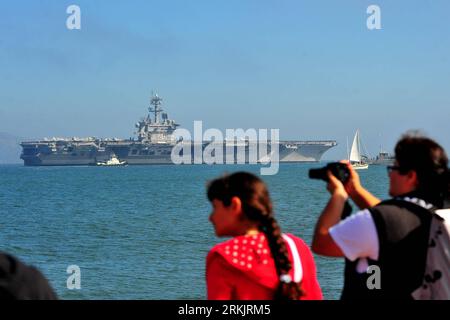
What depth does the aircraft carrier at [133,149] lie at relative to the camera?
379 feet

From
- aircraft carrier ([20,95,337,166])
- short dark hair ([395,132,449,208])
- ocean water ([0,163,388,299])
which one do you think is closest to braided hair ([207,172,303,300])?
ocean water ([0,163,388,299])

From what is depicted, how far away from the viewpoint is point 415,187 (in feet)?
8.44

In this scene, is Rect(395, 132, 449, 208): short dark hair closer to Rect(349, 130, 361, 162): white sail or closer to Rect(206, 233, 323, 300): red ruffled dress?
Rect(206, 233, 323, 300): red ruffled dress

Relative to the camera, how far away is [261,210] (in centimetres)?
233

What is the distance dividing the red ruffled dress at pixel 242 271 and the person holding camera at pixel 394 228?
25cm

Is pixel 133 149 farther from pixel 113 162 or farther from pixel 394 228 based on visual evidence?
pixel 394 228

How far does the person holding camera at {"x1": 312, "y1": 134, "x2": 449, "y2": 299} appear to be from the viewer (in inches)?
94.0

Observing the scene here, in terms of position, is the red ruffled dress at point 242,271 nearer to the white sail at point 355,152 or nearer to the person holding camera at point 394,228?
the person holding camera at point 394,228

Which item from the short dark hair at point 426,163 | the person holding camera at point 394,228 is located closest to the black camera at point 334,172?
the person holding camera at point 394,228

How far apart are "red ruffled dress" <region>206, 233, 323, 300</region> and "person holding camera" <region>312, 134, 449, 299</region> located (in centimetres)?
25

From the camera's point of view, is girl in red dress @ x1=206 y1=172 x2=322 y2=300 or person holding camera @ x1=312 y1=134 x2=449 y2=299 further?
person holding camera @ x1=312 y1=134 x2=449 y2=299
